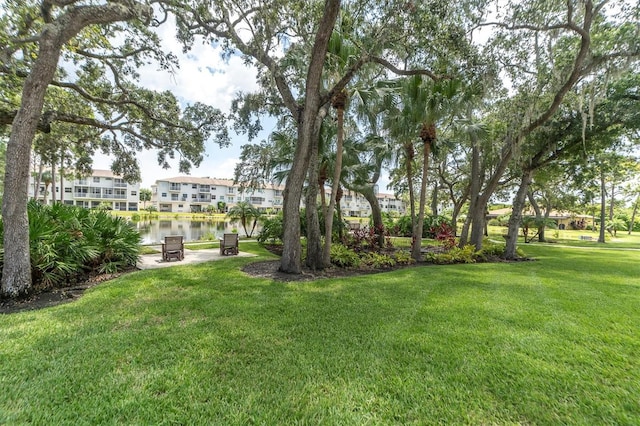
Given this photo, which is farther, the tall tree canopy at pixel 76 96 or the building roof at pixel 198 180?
the building roof at pixel 198 180

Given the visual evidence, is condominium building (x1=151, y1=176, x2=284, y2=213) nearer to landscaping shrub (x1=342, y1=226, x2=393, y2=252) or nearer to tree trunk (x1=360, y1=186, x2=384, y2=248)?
tree trunk (x1=360, y1=186, x2=384, y2=248)

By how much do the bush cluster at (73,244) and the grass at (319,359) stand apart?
0.99 meters

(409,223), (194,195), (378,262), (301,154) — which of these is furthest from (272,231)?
(194,195)

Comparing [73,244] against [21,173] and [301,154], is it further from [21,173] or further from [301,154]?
[301,154]

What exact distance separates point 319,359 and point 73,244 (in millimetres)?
6332

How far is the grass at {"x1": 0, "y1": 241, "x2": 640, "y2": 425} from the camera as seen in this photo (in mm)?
2227

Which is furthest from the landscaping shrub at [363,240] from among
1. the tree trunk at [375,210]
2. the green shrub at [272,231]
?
the green shrub at [272,231]

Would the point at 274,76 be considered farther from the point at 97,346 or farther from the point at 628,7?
the point at 628,7

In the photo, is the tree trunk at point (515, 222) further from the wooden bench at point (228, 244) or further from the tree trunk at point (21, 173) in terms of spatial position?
the tree trunk at point (21, 173)

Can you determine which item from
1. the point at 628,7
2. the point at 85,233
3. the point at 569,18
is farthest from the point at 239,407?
the point at 628,7

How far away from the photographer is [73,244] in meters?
5.93

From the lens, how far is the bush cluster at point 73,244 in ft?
17.3

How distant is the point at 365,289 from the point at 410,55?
622cm

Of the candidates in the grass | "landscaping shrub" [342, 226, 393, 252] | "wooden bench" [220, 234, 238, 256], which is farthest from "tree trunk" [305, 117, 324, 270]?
"wooden bench" [220, 234, 238, 256]
